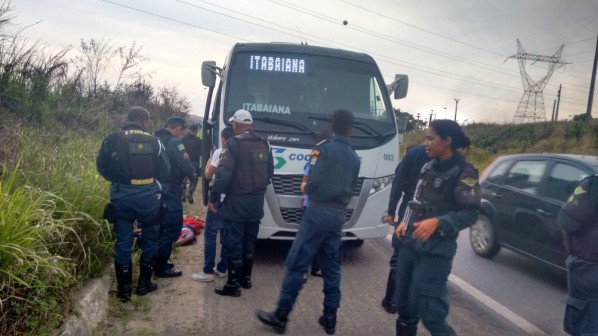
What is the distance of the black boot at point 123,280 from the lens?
14.7ft

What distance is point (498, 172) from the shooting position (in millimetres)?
6949

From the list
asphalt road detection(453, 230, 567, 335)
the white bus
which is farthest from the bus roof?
asphalt road detection(453, 230, 567, 335)

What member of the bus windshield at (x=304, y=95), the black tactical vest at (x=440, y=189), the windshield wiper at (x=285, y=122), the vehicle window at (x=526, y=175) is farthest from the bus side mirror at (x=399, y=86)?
the black tactical vest at (x=440, y=189)

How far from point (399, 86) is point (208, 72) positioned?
8.84 feet

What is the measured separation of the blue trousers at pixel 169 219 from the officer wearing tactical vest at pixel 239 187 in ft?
2.09

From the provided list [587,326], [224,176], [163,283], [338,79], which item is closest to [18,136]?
[163,283]

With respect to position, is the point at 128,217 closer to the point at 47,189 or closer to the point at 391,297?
the point at 47,189

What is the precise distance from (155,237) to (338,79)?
3.17 metres

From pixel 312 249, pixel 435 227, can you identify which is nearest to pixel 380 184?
pixel 312 249

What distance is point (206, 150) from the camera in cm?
738

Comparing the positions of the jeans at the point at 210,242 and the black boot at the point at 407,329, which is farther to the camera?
the jeans at the point at 210,242

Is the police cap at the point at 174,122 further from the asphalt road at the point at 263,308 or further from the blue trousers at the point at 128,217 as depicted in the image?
the asphalt road at the point at 263,308

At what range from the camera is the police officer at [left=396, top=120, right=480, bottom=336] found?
319 centimetres

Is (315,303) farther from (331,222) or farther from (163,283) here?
(163,283)
